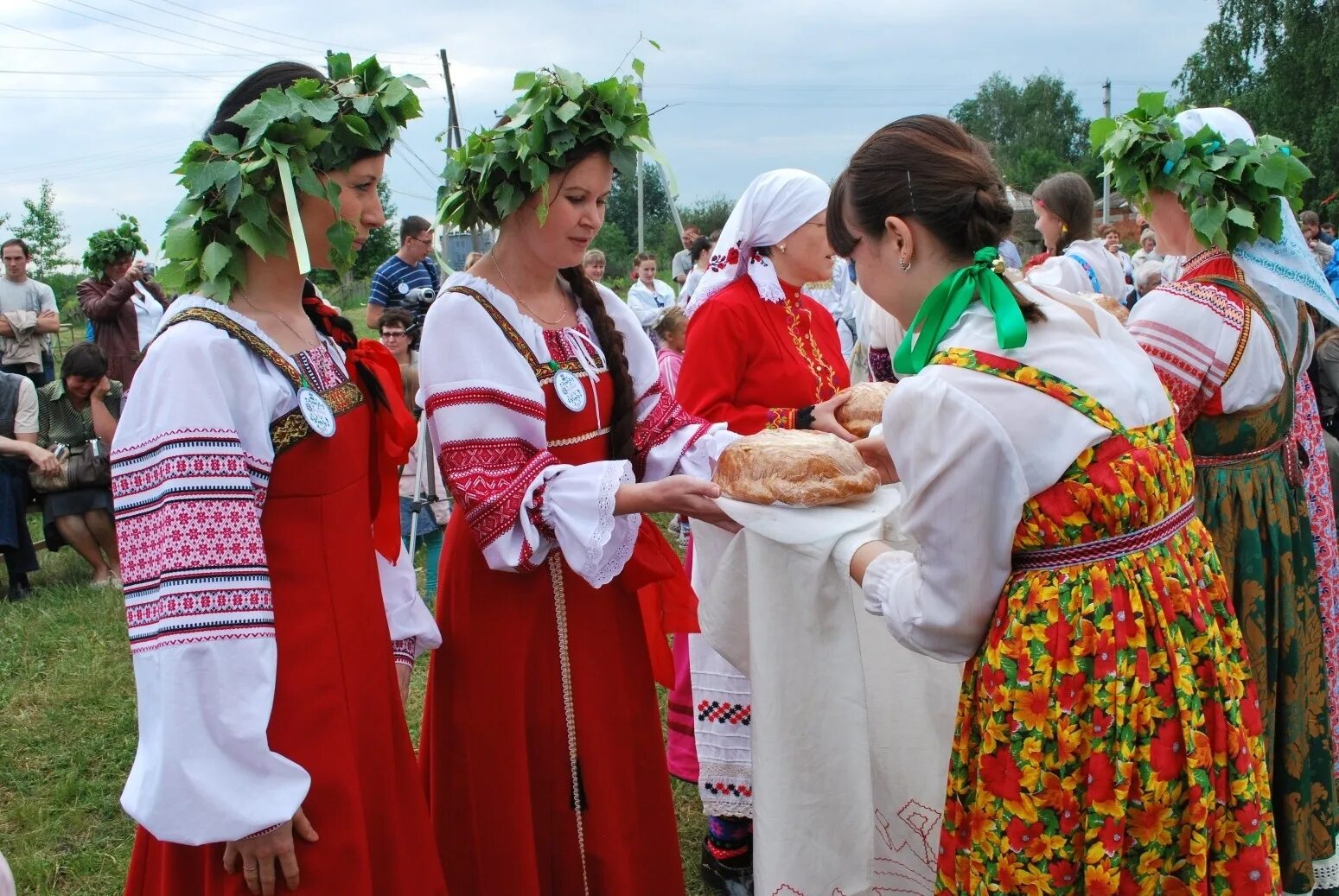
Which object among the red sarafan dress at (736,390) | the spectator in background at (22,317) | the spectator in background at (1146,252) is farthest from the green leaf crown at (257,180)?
the spectator in background at (1146,252)

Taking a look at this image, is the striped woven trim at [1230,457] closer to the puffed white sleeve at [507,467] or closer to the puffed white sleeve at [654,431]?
the puffed white sleeve at [654,431]

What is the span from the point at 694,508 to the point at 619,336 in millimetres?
494

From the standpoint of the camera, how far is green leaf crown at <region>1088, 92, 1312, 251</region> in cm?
307

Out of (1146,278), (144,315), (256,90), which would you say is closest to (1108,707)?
(256,90)

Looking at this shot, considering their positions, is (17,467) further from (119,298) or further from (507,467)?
(507,467)

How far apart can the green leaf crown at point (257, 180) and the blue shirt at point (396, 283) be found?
566 cm

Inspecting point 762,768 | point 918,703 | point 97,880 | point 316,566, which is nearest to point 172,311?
point 316,566

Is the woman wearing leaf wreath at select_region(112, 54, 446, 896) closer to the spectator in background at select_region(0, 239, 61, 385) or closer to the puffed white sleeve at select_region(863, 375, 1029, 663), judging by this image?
the puffed white sleeve at select_region(863, 375, 1029, 663)

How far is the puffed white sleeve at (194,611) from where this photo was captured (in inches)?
64.6

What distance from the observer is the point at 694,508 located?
7.64 ft

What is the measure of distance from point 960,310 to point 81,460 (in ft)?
22.1

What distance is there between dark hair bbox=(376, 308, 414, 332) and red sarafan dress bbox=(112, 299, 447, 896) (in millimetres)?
4840

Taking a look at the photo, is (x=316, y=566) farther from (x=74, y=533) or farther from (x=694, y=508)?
(x=74, y=533)

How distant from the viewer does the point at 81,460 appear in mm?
7039
